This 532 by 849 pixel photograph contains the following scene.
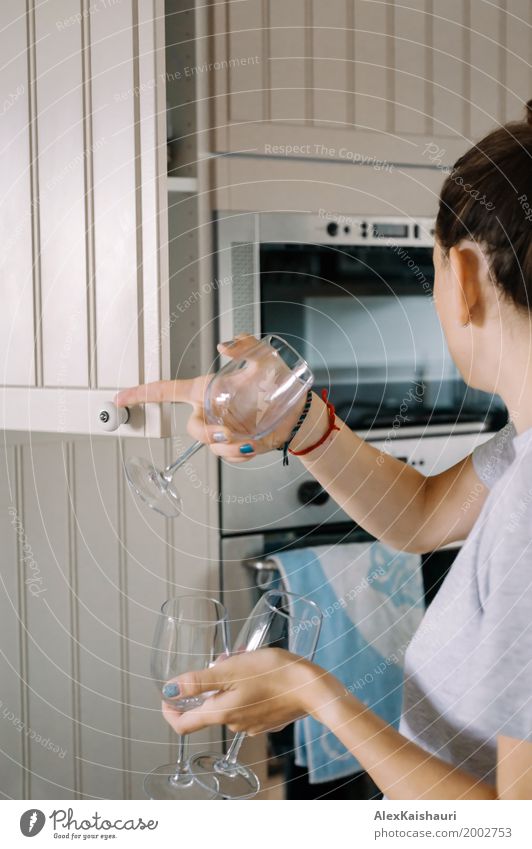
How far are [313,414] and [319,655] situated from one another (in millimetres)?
564

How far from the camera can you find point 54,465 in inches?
56.2

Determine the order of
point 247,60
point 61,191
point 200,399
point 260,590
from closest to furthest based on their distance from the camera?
point 200,399 → point 61,191 → point 247,60 → point 260,590

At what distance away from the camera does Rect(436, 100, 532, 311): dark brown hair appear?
31.1 inches

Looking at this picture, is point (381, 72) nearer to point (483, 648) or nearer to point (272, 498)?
point (272, 498)

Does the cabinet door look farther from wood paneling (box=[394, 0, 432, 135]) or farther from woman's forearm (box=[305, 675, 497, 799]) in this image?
wood paneling (box=[394, 0, 432, 135])

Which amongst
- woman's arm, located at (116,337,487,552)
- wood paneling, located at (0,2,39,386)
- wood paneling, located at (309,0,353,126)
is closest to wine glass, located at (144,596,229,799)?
woman's arm, located at (116,337,487,552)

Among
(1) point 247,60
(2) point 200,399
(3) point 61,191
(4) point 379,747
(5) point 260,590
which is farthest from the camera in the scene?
→ (5) point 260,590

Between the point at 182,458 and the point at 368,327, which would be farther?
the point at 368,327

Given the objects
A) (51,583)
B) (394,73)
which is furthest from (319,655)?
(394,73)

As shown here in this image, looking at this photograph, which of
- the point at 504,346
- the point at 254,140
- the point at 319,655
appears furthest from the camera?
the point at 319,655

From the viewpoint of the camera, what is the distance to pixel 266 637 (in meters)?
0.80

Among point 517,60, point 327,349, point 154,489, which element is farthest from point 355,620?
point 517,60

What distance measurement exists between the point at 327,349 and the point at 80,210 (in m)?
0.53

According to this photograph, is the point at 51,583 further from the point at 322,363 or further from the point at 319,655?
the point at 322,363
